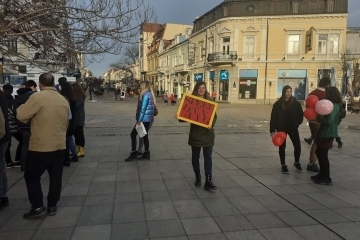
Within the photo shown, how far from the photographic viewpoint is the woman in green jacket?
5.19 meters

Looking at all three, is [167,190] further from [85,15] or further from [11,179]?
[85,15]

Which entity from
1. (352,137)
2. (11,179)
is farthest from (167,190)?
(352,137)

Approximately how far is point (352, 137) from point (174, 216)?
956cm

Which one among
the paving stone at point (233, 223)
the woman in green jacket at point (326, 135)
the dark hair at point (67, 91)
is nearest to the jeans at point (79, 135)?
the dark hair at point (67, 91)

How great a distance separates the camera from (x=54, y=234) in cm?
338

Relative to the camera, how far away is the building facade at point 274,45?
3284 centimetres

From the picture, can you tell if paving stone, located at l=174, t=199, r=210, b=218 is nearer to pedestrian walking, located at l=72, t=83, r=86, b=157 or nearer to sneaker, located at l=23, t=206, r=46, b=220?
sneaker, located at l=23, t=206, r=46, b=220

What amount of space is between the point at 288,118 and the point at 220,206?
2693 millimetres

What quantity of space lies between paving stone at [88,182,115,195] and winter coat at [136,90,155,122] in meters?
1.78

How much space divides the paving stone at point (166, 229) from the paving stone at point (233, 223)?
51 cm

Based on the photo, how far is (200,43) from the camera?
4141cm

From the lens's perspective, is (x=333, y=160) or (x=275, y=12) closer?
(x=333, y=160)

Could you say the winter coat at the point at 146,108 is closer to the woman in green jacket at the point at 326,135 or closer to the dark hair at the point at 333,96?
the woman in green jacket at the point at 326,135

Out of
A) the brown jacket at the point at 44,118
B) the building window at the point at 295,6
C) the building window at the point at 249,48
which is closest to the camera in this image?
the brown jacket at the point at 44,118
